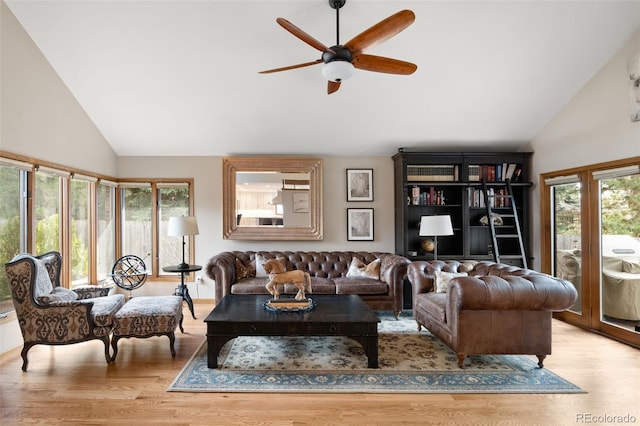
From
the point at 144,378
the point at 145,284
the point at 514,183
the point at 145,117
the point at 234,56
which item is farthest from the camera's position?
the point at 145,284

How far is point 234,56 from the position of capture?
3.77 metres

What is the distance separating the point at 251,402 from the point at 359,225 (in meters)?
3.51

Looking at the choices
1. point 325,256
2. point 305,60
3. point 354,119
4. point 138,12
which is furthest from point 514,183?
point 138,12

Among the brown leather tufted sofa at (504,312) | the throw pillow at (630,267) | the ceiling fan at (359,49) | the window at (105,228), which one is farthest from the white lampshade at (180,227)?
the throw pillow at (630,267)

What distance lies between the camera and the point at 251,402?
249 cm

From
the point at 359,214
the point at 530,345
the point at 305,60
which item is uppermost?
the point at 305,60

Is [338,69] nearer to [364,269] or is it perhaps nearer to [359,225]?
[364,269]

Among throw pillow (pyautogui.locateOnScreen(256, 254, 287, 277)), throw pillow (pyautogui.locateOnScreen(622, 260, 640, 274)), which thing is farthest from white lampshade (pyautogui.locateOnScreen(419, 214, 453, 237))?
throw pillow (pyautogui.locateOnScreen(256, 254, 287, 277))

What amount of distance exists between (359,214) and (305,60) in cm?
262

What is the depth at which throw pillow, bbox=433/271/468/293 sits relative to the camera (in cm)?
376

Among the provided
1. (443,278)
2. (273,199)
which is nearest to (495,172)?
(443,278)

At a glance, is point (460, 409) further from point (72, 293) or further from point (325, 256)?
point (72, 293)

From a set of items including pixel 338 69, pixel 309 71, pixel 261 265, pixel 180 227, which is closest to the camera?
pixel 338 69

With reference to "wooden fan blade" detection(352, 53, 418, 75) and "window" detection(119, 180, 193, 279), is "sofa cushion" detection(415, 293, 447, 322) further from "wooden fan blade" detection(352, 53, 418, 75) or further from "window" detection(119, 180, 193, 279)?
"window" detection(119, 180, 193, 279)
